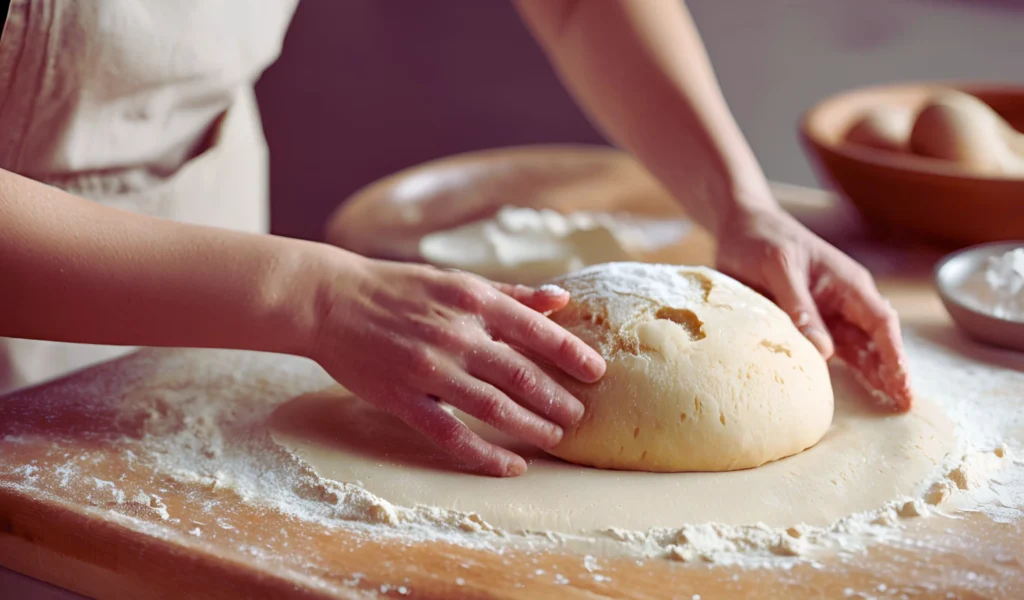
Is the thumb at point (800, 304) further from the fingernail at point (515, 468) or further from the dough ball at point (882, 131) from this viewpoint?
the dough ball at point (882, 131)

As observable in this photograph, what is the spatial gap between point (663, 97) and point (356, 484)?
898mm

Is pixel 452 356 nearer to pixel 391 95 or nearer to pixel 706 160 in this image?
pixel 706 160

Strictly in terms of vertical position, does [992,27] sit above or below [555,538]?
above

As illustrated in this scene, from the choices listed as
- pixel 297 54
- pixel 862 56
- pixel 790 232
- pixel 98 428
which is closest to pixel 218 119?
pixel 98 428

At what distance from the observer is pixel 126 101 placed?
1350 millimetres

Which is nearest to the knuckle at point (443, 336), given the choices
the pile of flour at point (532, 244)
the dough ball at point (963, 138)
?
the pile of flour at point (532, 244)

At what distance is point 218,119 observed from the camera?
5.14 feet

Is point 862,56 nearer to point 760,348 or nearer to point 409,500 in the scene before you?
point 760,348

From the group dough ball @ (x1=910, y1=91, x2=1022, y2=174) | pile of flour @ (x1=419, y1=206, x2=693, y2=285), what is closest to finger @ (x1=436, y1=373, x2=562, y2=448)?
pile of flour @ (x1=419, y1=206, x2=693, y2=285)

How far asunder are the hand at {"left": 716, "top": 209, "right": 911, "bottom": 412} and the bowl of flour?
205mm

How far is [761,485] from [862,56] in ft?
8.32

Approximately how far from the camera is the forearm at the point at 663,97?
157 centimetres

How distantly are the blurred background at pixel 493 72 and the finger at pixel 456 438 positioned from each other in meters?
2.61

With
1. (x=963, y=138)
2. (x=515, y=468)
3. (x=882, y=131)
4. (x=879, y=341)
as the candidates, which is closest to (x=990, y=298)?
(x=879, y=341)
